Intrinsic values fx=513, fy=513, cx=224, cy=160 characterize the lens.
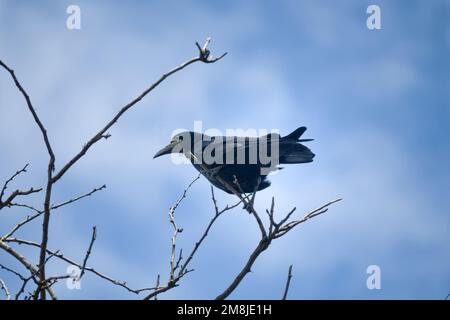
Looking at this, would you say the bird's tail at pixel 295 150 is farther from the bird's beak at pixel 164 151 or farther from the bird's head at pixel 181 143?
the bird's beak at pixel 164 151

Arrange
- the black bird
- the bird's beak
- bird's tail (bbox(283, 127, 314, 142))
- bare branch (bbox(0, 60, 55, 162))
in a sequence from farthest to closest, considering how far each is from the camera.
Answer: the bird's beak
the black bird
bird's tail (bbox(283, 127, 314, 142))
bare branch (bbox(0, 60, 55, 162))

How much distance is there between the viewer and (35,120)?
8.54 feet

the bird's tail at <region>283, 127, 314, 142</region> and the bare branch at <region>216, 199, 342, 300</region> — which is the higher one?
the bird's tail at <region>283, 127, 314, 142</region>

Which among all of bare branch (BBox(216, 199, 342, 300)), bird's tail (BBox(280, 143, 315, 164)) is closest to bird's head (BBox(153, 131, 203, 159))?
bird's tail (BBox(280, 143, 315, 164))

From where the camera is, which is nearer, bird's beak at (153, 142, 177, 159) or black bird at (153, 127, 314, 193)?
black bird at (153, 127, 314, 193)

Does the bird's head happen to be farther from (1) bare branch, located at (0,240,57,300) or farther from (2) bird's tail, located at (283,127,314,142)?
(1) bare branch, located at (0,240,57,300)

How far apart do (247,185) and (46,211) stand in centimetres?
421

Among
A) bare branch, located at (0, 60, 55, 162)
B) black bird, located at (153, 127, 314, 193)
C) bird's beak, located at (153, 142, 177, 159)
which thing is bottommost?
bare branch, located at (0, 60, 55, 162)

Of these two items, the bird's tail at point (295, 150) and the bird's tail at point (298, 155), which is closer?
the bird's tail at point (295, 150)

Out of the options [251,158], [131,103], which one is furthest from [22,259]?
[251,158]

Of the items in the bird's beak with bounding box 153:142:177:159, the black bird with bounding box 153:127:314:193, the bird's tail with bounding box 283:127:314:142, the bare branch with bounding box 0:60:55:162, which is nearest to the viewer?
the bare branch with bounding box 0:60:55:162

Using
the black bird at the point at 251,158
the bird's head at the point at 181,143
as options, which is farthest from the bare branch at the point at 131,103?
the bird's head at the point at 181,143

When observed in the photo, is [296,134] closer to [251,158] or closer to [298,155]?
[298,155]
